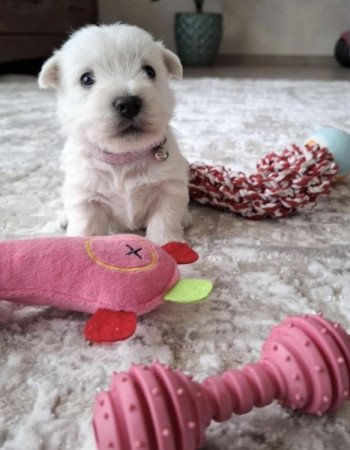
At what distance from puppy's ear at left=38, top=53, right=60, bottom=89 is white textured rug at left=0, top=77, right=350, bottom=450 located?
308mm

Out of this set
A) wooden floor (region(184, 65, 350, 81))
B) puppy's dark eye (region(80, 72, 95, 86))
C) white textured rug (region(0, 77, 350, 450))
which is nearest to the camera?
white textured rug (region(0, 77, 350, 450))

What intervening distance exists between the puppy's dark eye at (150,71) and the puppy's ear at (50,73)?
0.23 metres

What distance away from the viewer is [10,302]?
2.60 ft

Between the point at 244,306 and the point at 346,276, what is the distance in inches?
9.0

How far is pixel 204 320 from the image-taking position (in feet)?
2.63

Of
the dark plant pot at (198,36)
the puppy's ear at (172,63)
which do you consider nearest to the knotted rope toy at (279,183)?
the puppy's ear at (172,63)

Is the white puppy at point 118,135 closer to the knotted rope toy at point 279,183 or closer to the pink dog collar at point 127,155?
the pink dog collar at point 127,155

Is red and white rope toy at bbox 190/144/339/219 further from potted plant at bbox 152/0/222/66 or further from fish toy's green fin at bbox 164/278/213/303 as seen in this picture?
potted plant at bbox 152/0/222/66

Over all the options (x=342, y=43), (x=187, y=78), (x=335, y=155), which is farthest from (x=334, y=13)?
(x=335, y=155)

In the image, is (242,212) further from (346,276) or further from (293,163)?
(346,276)

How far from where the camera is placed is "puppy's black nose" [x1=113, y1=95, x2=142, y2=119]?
3.25 ft

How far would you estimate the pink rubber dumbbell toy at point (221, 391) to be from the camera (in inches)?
18.2

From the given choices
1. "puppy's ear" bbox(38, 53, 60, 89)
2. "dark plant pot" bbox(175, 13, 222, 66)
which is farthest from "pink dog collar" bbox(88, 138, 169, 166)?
"dark plant pot" bbox(175, 13, 222, 66)

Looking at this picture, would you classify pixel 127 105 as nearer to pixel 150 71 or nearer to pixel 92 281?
pixel 150 71
